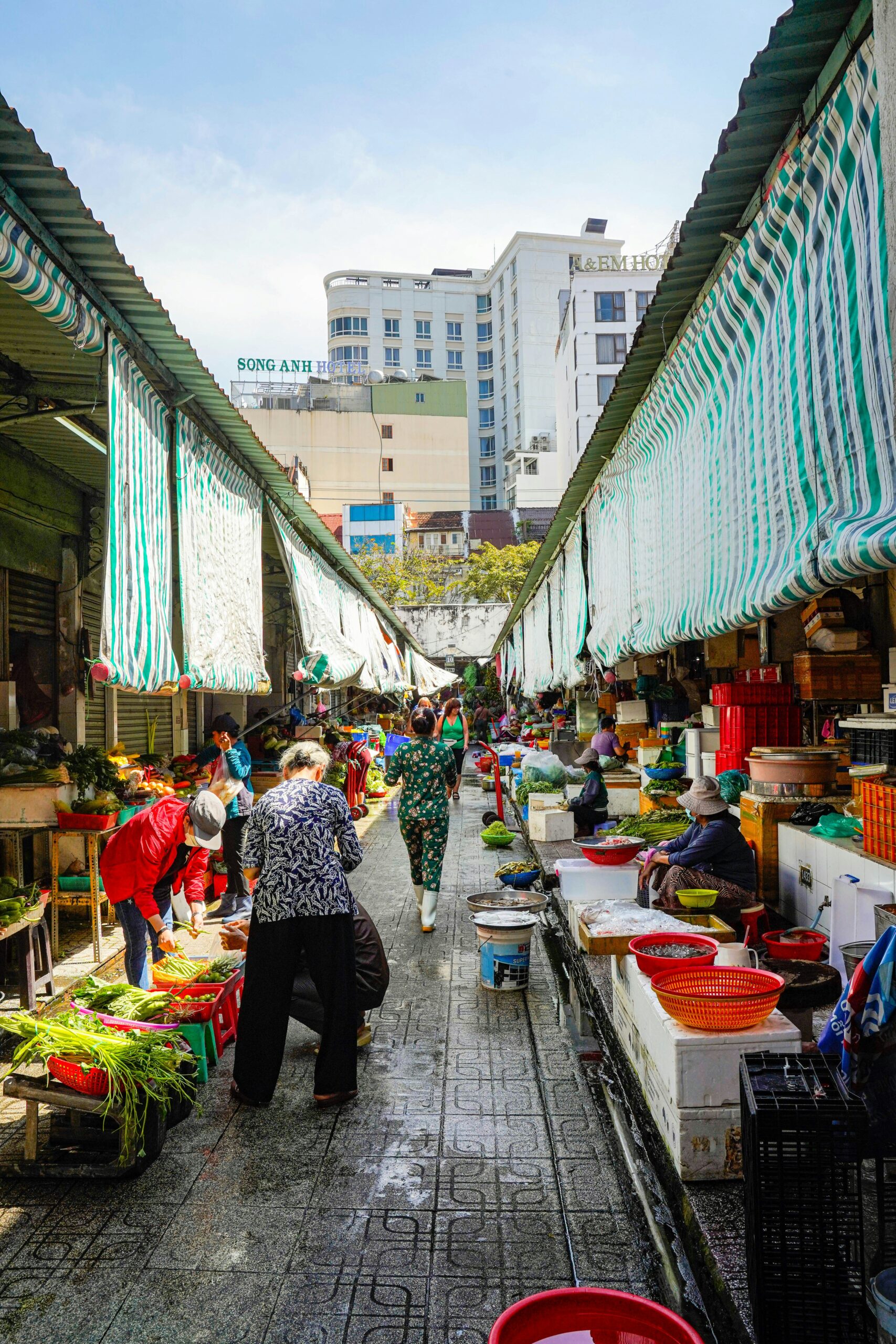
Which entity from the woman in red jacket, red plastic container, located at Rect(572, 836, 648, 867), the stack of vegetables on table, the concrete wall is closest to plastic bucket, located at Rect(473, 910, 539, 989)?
red plastic container, located at Rect(572, 836, 648, 867)

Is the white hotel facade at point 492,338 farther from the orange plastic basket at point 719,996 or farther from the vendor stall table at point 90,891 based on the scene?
the orange plastic basket at point 719,996

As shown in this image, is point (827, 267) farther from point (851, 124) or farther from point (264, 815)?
point (264, 815)

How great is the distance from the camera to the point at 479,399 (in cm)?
7594

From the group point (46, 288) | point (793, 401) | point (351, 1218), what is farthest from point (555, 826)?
point (46, 288)

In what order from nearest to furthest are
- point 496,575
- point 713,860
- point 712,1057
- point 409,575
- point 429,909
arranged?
point 712,1057
point 713,860
point 429,909
point 409,575
point 496,575

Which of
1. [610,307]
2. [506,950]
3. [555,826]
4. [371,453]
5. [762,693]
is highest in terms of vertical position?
[610,307]

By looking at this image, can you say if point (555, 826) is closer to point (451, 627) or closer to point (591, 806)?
point (591, 806)

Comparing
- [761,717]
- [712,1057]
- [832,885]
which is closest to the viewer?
[712,1057]

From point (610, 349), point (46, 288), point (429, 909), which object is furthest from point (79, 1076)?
point (610, 349)

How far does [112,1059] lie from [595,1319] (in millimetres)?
2377

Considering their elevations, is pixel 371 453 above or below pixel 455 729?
above

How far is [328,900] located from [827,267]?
3.56 meters

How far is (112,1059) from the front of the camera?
390 centimetres

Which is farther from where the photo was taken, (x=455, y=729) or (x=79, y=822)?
(x=455, y=729)
